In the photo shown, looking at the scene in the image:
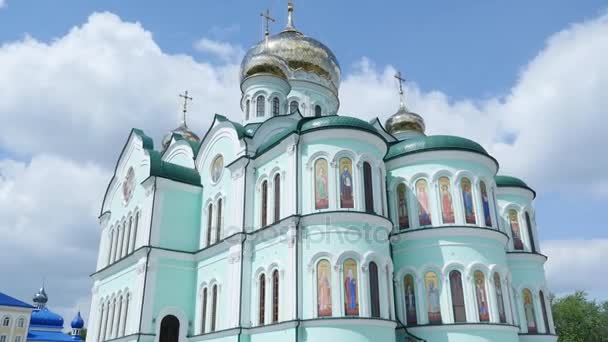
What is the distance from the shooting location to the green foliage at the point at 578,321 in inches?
1235

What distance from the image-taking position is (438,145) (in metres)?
15.1

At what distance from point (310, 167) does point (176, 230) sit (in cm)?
636

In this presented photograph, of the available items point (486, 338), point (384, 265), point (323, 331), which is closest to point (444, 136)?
point (384, 265)

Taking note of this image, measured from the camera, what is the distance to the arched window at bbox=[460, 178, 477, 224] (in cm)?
1453

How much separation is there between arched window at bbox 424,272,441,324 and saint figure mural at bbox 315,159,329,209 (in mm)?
3599

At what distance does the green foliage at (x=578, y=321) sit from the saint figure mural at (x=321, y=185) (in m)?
24.0

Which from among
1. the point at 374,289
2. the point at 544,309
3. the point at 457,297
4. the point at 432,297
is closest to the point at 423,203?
the point at 432,297

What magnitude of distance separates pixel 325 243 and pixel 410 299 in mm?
3302

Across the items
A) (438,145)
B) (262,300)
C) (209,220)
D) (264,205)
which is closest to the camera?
(262,300)

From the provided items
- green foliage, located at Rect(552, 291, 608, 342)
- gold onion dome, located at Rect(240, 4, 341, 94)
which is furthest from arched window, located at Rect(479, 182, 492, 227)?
green foliage, located at Rect(552, 291, 608, 342)

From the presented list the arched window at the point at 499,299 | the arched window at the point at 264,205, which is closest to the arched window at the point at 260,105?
the arched window at the point at 264,205

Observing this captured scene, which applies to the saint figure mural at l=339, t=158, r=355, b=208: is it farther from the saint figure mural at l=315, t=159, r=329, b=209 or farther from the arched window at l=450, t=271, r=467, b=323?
the arched window at l=450, t=271, r=467, b=323

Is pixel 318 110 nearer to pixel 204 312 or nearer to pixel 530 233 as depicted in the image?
pixel 530 233

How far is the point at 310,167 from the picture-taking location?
45.6 feet
